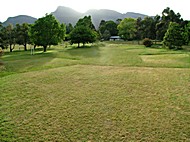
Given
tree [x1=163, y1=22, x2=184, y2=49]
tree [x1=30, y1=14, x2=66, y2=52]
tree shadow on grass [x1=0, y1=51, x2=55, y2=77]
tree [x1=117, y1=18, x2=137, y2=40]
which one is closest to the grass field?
tree shadow on grass [x1=0, y1=51, x2=55, y2=77]

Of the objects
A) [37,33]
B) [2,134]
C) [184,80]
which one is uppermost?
[37,33]

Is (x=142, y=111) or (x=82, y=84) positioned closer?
(x=142, y=111)

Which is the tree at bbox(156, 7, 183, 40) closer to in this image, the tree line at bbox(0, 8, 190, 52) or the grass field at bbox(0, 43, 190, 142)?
the tree line at bbox(0, 8, 190, 52)

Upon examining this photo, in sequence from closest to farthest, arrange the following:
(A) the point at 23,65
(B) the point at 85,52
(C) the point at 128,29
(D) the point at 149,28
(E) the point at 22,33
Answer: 1. (A) the point at 23,65
2. (B) the point at 85,52
3. (E) the point at 22,33
4. (D) the point at 149,28
5. (C) the point at 128,29

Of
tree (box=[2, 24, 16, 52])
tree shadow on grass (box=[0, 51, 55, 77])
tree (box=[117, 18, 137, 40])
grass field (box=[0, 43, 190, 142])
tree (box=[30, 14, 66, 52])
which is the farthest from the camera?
tree (box=[117, 18, 137, 40])

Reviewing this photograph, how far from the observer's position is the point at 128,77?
35.6ft

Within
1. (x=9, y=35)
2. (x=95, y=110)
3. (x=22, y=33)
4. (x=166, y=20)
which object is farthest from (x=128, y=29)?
(x=95, y=110)

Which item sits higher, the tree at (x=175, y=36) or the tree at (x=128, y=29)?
the tree at (x=128, y=29)

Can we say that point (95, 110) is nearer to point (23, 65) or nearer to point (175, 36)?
point (23, 65)

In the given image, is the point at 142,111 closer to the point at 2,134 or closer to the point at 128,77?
the point at 2,134

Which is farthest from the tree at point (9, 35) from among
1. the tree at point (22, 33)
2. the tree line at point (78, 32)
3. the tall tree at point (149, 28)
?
the tall tree at point (149, 28)

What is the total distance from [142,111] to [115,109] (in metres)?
0.86

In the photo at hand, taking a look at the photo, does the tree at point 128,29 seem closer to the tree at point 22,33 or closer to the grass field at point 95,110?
the tree at point 22,33

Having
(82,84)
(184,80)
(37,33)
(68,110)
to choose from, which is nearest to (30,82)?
(82,84)
